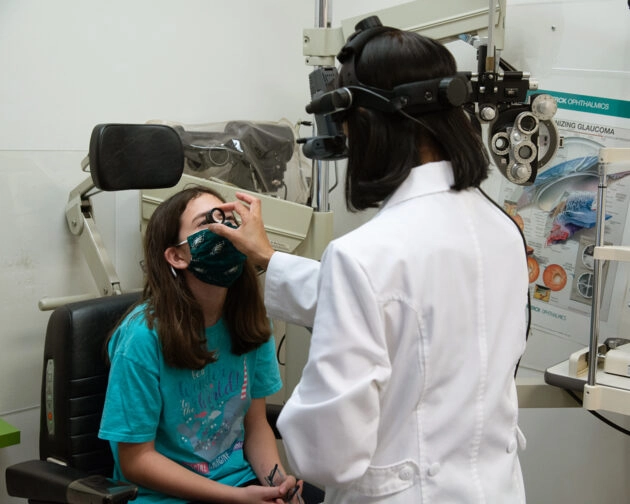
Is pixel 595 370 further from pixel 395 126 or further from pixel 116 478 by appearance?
pixel 116 478

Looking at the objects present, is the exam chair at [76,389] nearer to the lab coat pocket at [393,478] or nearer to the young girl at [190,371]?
the young girl at [190,371]

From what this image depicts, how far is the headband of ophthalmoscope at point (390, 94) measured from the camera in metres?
0.96

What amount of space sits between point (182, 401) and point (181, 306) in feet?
0.67

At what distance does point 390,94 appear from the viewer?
98 cm

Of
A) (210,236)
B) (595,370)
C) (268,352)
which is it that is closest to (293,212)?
(268,352)

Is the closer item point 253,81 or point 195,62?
point 195,62

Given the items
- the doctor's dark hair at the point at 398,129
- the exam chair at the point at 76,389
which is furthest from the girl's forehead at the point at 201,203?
the doctor's dark hair at the point at 398,129

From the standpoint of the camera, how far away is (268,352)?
1.74 metres

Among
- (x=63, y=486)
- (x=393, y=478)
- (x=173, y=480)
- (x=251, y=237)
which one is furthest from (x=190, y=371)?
(x=393, y=478)

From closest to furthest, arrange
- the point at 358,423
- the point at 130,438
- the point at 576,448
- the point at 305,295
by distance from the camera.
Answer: the point at 358,423
the point at 305,295
the point at 130,438
the point at 576,448

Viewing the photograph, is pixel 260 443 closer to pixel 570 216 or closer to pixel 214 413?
pixel 214 413

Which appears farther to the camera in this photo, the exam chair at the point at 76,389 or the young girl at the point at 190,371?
the exam chair at the point at 76,389

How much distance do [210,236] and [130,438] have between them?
17.3 inches

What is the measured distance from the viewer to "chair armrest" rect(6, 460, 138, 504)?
52.6 inches
